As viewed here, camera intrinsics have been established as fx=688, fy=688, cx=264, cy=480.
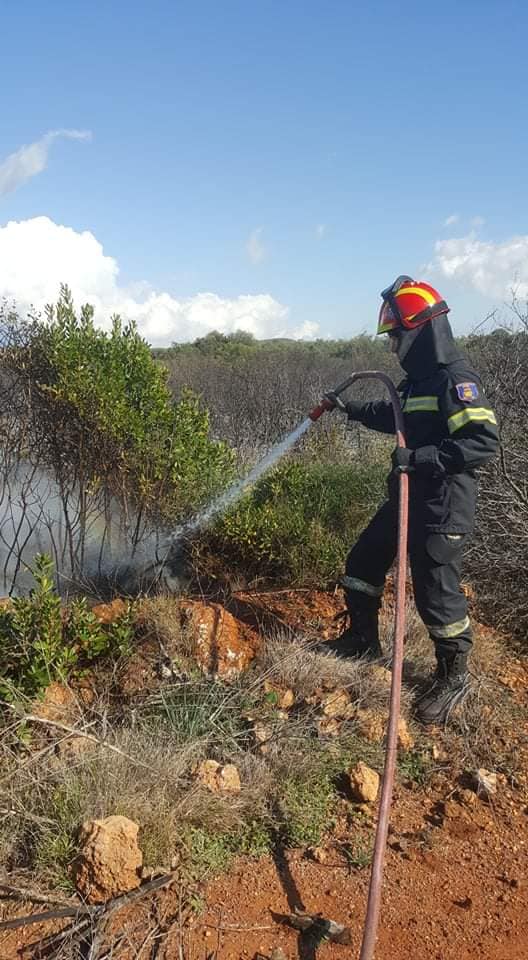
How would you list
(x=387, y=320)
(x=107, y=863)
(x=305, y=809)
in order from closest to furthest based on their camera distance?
(x=107, y=863) → (x=305, y=809) → (x=387, y=320)

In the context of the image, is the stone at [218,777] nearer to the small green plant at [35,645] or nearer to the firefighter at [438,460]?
the small green plant at [35,645]

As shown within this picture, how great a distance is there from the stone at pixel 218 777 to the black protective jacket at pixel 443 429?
1.41 m

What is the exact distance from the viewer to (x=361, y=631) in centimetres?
381

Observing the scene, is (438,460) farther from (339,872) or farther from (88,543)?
(88,543)

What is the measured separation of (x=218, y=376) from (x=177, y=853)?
43.9ft

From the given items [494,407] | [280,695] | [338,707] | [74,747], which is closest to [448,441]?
[338,707]

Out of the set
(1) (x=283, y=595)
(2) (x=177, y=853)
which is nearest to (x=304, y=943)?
(2) (x=177, y=853)

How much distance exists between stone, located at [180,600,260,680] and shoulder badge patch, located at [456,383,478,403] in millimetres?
1811

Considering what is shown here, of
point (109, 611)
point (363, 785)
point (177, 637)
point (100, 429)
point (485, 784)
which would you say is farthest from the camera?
point (100, 429)

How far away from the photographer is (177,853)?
2.49 metres

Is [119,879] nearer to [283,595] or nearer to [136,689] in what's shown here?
[136,689]

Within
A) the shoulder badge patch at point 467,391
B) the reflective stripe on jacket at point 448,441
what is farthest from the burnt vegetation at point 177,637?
the shoulder badge patch at point 467,391

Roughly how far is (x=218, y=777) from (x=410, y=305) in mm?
2307

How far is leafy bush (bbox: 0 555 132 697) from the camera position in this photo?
127 inches
